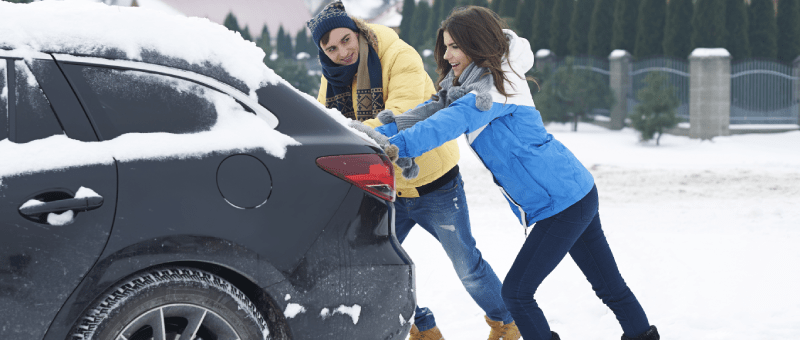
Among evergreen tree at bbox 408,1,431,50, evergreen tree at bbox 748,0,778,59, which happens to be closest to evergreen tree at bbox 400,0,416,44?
evergreen tree at bbox 408,1,431,50

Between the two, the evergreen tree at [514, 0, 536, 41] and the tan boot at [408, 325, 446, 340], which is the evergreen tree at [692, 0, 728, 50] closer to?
the evergreen tree at [514, 0, 536, 41]

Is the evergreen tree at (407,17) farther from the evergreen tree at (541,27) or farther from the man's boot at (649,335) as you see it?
the man's boot at (649,335)

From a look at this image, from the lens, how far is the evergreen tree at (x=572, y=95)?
66.7ft

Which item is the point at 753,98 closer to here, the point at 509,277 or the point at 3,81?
the point at 509,277

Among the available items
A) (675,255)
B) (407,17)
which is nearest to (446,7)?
(407,17)

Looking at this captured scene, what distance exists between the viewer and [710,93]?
1861 cm

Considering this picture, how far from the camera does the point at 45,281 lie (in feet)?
6.63

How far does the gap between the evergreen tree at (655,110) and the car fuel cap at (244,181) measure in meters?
16.3

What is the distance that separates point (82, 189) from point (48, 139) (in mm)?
195

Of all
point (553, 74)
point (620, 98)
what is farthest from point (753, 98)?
point (553, 74)

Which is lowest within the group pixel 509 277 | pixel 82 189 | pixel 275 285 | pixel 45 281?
pixel 509 277

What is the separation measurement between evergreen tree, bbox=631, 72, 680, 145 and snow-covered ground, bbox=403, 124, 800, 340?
15.5 feet

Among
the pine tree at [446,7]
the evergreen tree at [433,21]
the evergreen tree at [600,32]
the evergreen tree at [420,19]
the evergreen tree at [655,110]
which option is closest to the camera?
the evergreen tree at [655,110]

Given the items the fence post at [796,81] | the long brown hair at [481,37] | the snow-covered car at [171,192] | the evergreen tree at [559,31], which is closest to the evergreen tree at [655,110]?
the fence post at [796,81]
